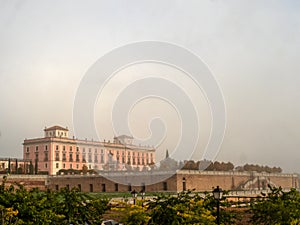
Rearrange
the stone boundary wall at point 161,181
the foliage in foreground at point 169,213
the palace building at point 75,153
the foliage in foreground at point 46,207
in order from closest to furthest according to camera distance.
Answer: the foliage in foreground at point 46,207
the foliage in foreground at point 169,213
the stone boundary wall at point 161,181
the palace building at point 75,153

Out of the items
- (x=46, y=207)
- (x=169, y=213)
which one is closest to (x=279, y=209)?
(x=169, y=213)

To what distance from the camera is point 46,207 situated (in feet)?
39.6

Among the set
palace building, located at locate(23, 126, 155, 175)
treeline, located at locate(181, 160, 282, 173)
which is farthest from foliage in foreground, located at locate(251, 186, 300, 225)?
palace building, located at locate(23, 126, 155, 175)

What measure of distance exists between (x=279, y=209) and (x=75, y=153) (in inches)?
3158

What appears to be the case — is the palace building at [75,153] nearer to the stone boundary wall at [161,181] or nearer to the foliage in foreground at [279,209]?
the stone boundary wall at [161,181]

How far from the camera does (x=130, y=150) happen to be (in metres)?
97.1

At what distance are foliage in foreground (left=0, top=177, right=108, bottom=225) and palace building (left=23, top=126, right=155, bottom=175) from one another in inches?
2788

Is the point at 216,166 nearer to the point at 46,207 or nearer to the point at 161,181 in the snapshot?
the point at 161,181

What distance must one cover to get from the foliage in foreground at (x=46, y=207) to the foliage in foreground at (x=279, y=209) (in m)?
4.99

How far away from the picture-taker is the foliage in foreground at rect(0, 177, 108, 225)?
36.8 ft

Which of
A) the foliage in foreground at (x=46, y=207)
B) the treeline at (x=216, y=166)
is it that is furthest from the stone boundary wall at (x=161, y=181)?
the foliage in foreground at (x=46, y=207)

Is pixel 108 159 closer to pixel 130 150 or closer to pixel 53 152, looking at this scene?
pixel 130 150

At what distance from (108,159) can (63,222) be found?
267 ft

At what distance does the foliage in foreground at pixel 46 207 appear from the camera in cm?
1121
